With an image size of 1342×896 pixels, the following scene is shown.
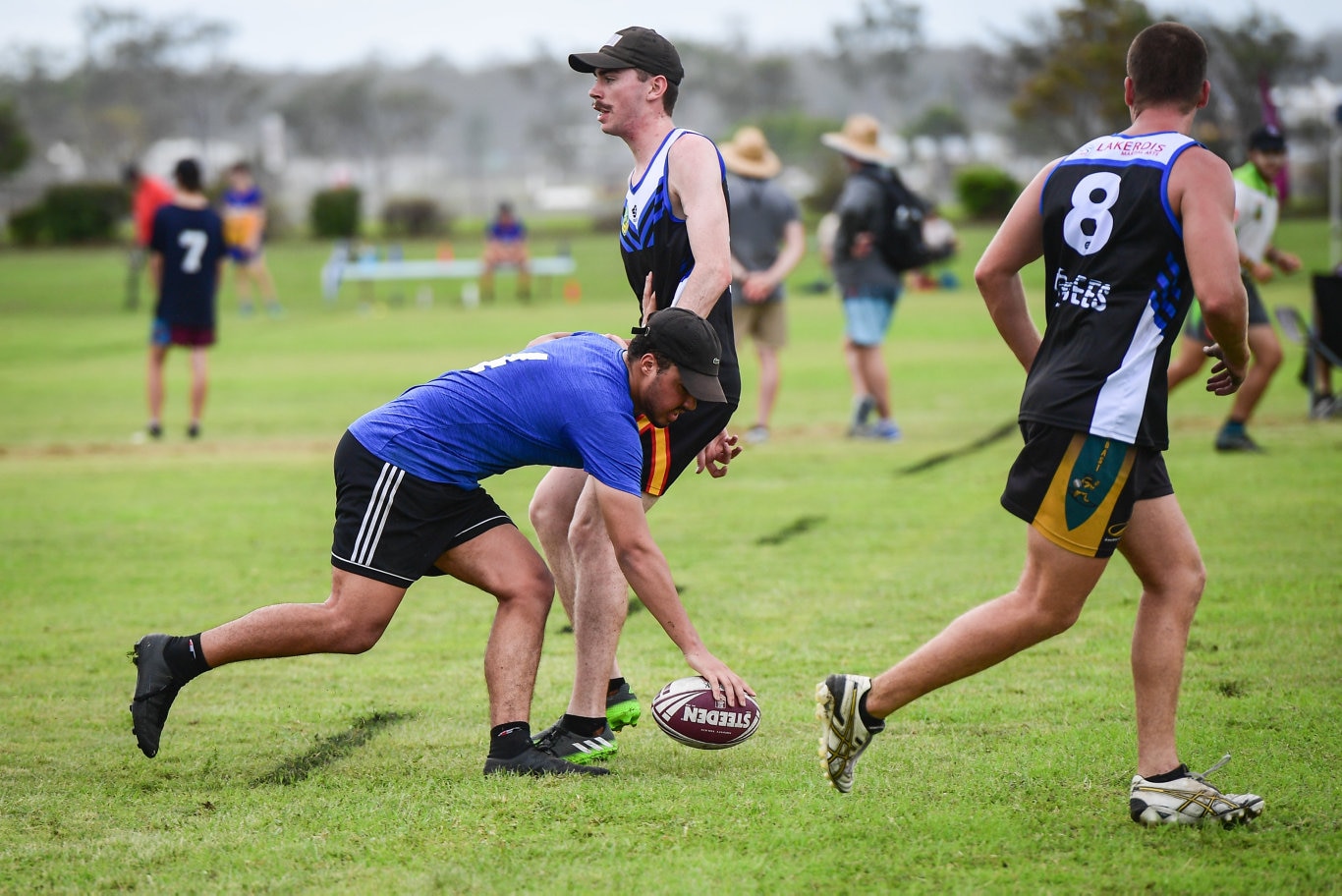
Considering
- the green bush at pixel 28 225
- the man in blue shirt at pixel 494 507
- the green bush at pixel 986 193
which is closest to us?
the man in blue shirt at pixel 494 507

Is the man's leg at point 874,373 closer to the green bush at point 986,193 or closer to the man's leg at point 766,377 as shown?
the man's leg at point 766,377

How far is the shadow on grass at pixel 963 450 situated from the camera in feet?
33.8

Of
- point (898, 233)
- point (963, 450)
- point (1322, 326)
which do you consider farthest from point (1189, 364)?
point (898, 233)

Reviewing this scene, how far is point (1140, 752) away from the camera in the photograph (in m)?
3.93

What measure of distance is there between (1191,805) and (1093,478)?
0.90 m

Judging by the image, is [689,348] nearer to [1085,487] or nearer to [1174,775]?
[1085,487]

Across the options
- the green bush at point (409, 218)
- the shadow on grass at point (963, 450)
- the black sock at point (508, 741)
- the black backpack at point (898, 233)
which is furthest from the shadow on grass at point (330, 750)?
the green bush at point (409, 218)

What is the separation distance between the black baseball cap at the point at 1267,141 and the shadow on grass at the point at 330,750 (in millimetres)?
7402

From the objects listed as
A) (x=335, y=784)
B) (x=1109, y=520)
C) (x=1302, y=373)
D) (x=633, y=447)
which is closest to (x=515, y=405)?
(x=633, y=447)

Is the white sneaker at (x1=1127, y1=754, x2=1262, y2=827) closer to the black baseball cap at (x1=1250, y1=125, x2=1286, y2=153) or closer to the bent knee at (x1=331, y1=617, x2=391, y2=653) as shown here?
the bent knee at (x1=331, y1=617, x2=391, y2=653)

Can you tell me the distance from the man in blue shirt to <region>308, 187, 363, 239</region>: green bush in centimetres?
5258

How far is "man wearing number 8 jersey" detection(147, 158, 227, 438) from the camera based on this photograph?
12.1 metres

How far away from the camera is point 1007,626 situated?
393 cm

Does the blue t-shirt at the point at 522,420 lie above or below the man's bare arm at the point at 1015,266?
below
